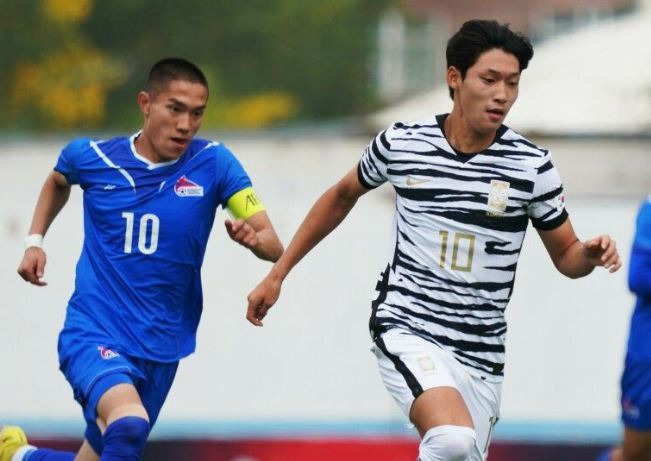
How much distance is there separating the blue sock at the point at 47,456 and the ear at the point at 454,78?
8.26 ft

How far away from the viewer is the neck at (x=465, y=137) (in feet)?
24.5

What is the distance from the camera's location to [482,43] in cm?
741

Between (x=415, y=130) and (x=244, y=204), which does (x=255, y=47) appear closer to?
(x=244, y=204)

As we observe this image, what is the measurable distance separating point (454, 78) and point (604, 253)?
3.33 ft

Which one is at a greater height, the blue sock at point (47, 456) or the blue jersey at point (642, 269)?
the blue jersey at point (642, 269)

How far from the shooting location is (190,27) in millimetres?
38281

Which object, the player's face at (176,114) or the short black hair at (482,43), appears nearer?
the short black hair at (482,43)

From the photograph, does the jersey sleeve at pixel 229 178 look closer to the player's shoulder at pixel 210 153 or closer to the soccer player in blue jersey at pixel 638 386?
the player's shoulder at pixel 210 153

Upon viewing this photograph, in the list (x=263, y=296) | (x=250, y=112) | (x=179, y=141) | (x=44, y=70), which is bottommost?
(x=250, y=112)

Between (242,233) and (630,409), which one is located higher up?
(242,233)

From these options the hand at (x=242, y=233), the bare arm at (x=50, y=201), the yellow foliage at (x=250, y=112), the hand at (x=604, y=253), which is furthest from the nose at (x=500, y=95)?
the yellow foliage at (x=250, y=112)

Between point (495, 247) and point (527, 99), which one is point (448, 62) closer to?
point (495, 247)

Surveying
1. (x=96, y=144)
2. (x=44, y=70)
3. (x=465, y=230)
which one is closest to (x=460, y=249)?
(x=465, y=230)

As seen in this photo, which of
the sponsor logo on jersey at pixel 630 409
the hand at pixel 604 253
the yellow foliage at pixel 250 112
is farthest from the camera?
the yellow foliage at pixel 250 112
